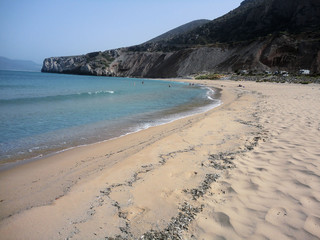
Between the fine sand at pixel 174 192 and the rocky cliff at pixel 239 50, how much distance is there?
5106cm

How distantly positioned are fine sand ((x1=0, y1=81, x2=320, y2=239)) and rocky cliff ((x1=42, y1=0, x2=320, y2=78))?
5106 centimetres

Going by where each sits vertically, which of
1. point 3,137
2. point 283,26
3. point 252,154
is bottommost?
point 3,137

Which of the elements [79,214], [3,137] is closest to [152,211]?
[79,214]

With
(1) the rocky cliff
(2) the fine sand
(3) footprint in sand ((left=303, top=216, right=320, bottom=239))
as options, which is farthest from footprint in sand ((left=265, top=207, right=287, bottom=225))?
(1) the rocky cliff

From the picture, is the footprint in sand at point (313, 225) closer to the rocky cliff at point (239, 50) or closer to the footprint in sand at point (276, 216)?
the footprint in sand at point (276, 216)

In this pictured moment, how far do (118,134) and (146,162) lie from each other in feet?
11.1

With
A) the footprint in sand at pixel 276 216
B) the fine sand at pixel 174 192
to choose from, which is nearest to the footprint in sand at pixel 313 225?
the fine sand at pixel 174 192

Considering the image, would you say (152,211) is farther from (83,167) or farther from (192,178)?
(83,167)

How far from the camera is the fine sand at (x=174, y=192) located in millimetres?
2312

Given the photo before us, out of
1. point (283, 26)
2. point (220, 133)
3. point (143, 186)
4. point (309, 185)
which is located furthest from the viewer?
point (283, 26)

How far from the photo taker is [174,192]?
10.2ft

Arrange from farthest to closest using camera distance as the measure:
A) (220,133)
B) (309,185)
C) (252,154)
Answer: (220,133) → (252,154) → (309,185)

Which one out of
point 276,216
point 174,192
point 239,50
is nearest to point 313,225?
point 276,216

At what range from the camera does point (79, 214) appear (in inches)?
106
